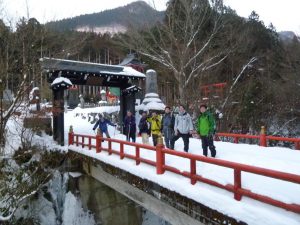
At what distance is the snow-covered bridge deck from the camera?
523 centimetres

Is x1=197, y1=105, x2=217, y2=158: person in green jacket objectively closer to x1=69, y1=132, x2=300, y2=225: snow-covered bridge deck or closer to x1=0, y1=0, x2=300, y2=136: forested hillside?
x1=69, y1=132, x2=300, y2=225: snow-covered bridge deck

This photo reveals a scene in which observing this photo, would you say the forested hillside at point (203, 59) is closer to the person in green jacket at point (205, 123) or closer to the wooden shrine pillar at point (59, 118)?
the wooden shrine pillar at point (59, 118)

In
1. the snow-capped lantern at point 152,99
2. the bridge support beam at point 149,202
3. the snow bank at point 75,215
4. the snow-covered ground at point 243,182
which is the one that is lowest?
the snow bank at point 75,215

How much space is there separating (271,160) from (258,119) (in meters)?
18.1

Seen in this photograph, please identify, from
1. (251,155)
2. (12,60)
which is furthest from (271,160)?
(12,60)

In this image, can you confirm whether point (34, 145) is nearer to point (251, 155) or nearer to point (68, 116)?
point (251, 155)

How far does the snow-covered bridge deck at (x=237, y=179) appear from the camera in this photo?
206 inches

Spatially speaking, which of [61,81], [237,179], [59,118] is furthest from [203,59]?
[237,179]

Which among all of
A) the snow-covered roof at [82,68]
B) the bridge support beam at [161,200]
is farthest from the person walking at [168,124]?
the snow-covered roof at [82,68]

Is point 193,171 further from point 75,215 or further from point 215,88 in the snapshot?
point 215,88

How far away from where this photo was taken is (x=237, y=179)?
598 centimetres

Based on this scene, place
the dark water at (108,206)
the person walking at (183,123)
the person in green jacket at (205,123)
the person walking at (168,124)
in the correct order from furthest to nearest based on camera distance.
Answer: the dark water at (108,206), the person walking at (168,124), the person walking at (183,123), the person in green jacket at (205,123)

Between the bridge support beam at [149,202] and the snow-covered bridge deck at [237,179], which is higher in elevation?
the snow-covered bridge deck at [237,179]

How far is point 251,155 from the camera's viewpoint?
34.1ft
